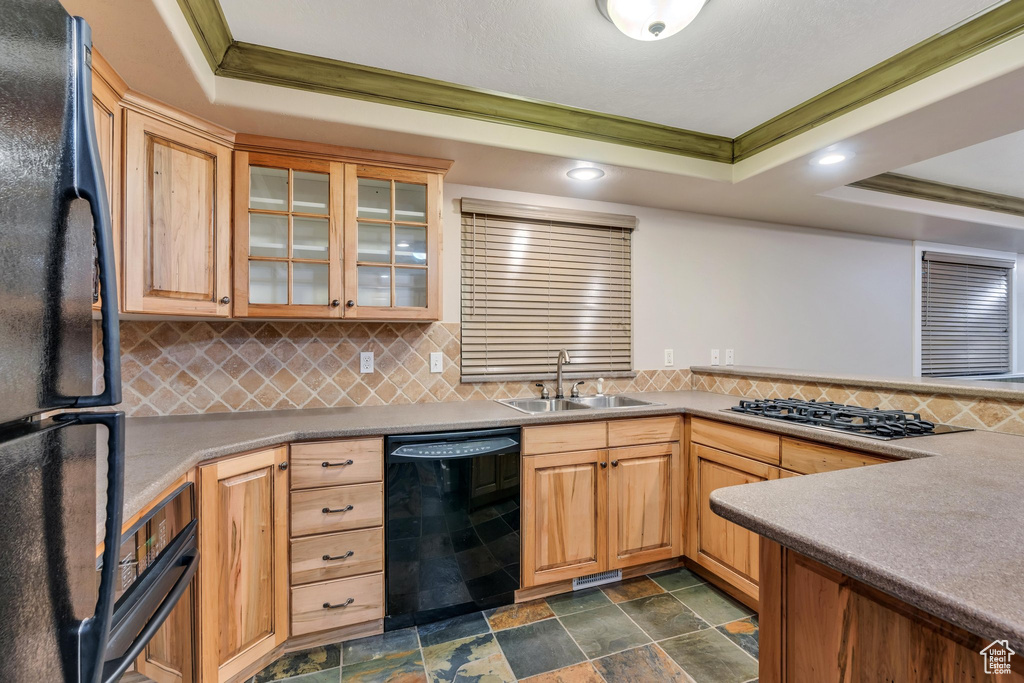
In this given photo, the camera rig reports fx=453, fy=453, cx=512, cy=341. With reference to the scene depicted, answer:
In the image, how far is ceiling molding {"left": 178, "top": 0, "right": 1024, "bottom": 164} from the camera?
5.19ft

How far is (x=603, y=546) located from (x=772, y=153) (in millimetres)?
2208

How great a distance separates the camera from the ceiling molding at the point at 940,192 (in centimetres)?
298

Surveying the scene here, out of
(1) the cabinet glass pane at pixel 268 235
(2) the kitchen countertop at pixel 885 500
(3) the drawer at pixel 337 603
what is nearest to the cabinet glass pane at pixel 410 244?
(1) the cabinet glass pane at pixel 268 235

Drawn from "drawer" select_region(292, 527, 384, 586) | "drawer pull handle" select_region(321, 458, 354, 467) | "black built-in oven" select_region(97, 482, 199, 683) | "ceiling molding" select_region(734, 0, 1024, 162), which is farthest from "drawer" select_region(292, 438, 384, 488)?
"ceiling molding" select_region(734, 0, 1024, 162)

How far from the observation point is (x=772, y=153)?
237 centimetres

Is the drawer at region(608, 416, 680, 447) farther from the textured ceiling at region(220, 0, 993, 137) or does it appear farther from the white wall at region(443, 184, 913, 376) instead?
the textured ceiling at region(220, 0, 993, 137)

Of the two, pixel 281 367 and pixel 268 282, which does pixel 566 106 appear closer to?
pixel 268 282

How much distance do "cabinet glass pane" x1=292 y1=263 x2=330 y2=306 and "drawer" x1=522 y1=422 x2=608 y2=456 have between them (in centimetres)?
115

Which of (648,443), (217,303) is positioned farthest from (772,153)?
(217,303)

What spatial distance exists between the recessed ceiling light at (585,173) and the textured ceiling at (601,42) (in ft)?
1.10

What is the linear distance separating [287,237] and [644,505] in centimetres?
220

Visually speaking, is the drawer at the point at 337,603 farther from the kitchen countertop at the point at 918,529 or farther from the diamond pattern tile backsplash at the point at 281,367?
the kitchen countertop at the point at 918,529

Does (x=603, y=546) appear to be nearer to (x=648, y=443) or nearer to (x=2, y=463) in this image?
(x=648, y=443)

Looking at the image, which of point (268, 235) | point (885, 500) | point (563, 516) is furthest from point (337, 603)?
point (885, 500)
